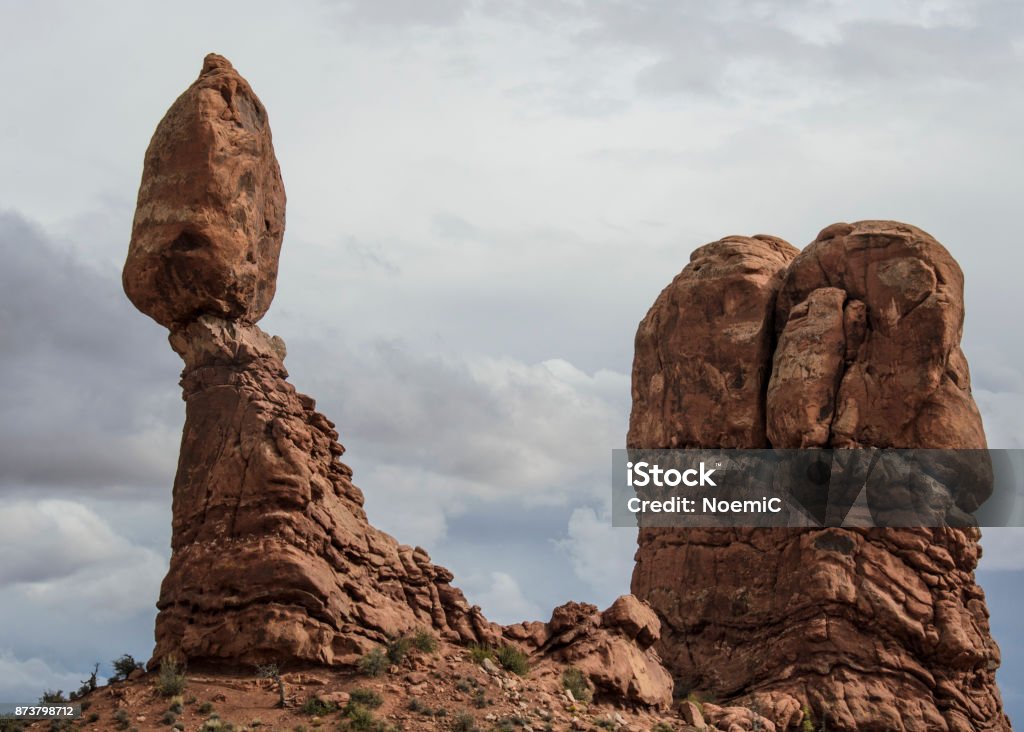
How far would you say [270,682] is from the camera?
3812 centimetres

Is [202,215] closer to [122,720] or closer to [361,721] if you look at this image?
[122,720]

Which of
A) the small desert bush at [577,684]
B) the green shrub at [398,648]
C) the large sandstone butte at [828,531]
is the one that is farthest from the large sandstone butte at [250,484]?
the large sandstone butte at [828,531]

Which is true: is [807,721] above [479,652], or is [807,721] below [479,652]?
above

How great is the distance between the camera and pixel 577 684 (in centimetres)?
4162

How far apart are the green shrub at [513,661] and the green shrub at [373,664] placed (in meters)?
3.68

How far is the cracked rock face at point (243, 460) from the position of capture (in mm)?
38812

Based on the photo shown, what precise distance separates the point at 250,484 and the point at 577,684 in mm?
9327

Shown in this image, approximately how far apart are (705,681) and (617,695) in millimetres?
9149

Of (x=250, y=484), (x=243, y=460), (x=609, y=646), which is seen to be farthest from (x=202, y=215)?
(x=609, y=646)

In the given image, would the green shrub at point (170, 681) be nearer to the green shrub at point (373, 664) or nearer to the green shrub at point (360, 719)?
the green shrub at point (360, 719)

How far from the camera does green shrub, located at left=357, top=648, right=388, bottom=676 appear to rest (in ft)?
127

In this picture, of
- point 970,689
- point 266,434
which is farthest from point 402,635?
point 970,689

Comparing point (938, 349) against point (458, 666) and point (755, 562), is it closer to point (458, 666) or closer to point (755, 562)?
point (755, 562)

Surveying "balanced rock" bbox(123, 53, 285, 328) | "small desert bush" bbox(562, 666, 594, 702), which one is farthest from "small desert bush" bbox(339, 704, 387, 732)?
"balanced rock" bbox(123, 53, 285, 328)
